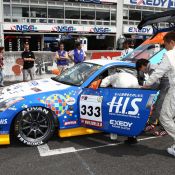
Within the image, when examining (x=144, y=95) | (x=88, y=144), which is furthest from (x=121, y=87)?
(x=88, y=144)

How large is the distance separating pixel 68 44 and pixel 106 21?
689 cm

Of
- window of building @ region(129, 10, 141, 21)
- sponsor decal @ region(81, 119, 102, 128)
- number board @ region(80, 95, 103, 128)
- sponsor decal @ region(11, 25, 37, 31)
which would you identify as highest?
window of building @ region(129, 10, 141, 21)

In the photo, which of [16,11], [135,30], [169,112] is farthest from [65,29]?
[169,112]

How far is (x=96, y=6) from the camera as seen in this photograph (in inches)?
1420

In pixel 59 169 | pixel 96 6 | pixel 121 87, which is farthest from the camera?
pixel 96 6

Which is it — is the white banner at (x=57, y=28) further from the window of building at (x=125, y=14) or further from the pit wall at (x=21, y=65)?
the pit wall at (x=21, y=65)

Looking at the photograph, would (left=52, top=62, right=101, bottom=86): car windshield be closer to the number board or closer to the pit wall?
the number board

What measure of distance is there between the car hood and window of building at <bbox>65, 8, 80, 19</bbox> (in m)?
30.0

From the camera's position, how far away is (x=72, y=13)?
34562mm

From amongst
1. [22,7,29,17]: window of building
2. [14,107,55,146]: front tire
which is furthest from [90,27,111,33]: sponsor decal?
[14,107,55,146]: front tire

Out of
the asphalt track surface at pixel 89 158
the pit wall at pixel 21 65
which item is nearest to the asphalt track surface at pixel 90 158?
the asphalt track surface at pixel 89 158

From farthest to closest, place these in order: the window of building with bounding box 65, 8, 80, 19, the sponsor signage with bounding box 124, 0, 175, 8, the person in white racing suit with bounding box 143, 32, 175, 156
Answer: the sponsor signage with bounding box 124, 0, 175, 8 < the window of building with bounding box 65, 8, 80, 19 < the person in white racing suit with bounding box 143, 32, 175, 156

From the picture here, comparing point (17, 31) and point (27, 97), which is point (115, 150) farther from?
point (17, 31)

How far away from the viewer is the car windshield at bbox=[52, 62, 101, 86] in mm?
5113
